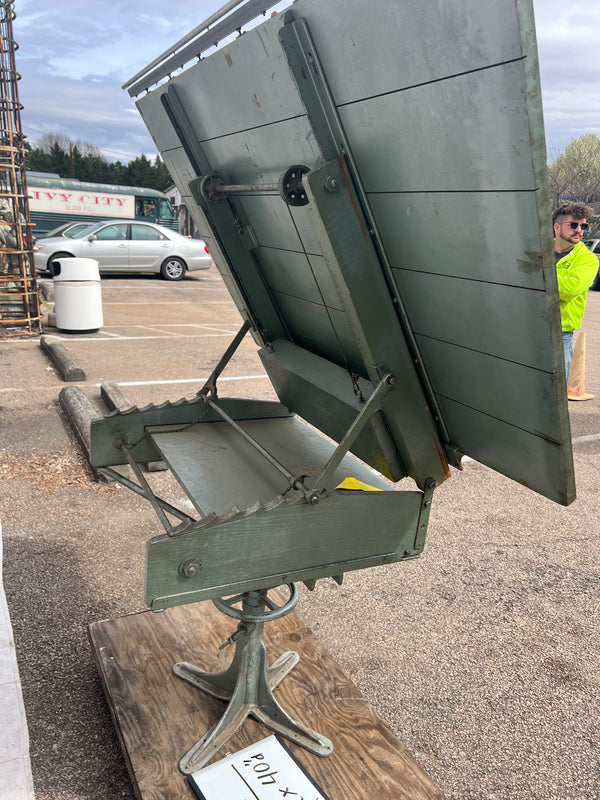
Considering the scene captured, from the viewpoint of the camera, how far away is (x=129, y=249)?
1573 cm

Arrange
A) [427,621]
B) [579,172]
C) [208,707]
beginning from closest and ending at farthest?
[208,707] → [427,621] → [579,172]

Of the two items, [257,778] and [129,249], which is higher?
[129,249]

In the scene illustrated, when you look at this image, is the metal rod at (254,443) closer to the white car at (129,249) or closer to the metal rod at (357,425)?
the metal rod at (357,425)

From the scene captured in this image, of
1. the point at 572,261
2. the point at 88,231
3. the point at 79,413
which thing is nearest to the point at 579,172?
the point at 88,231

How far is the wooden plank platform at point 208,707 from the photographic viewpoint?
2002 mm

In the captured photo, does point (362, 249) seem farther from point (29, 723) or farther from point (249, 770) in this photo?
point (29, 723)

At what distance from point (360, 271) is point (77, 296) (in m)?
8.65

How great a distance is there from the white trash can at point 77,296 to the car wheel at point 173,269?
7.07 metres

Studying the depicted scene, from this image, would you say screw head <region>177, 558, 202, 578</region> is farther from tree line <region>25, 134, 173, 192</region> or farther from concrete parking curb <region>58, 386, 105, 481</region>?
tree line <region>25, 134, 173, 192</region>

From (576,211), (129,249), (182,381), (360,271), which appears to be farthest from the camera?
(129,249)

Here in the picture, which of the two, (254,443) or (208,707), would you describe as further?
(208,707)

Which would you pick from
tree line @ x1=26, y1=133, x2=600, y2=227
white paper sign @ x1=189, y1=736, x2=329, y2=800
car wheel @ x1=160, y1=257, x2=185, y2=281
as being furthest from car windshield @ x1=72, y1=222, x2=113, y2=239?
tree line @ x1=26, y1=133, x2=600, y2=227

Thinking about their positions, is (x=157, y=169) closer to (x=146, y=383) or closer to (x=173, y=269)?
(x=173, y=269)

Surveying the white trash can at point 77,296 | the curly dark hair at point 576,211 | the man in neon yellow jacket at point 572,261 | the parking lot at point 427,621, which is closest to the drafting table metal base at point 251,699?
the parking lot at point 427,621
